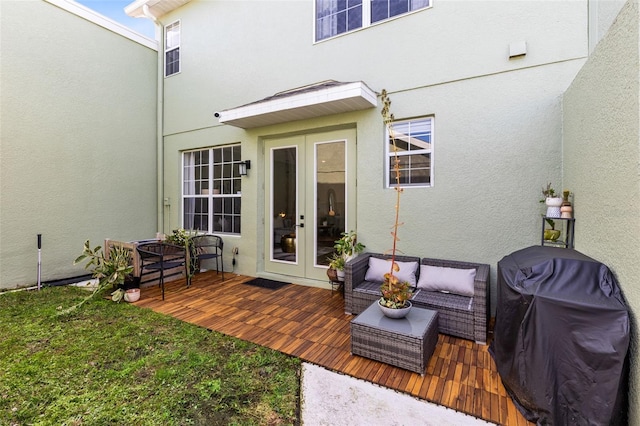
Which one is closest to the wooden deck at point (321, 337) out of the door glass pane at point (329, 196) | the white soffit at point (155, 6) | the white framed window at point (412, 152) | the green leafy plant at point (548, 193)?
the door glass pane at point (329, 196)

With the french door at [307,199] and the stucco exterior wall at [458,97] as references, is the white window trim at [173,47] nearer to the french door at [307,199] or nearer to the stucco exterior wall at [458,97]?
the stucco exterior wall at [458,97]

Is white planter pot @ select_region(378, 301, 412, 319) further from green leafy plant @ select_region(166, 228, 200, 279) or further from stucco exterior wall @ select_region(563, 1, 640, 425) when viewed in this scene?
green leafy plant @ select_region(166, 228, 200, 279)

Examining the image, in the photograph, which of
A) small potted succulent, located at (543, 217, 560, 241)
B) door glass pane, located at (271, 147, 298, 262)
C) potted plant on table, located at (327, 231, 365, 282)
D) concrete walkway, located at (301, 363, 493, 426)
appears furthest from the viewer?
door glass pane, located at (271, 147, 298, 262)

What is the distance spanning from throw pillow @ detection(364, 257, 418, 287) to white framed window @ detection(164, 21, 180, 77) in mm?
6646

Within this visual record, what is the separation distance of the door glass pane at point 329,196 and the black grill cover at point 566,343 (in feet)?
10.2

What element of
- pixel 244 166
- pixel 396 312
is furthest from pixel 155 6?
pixel 396 312

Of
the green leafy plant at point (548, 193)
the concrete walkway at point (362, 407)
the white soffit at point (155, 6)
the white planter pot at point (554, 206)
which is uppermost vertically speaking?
the white soffit at point (155, 6)

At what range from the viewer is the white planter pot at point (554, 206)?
324 cm

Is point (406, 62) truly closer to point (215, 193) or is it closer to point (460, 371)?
point (460, 371)

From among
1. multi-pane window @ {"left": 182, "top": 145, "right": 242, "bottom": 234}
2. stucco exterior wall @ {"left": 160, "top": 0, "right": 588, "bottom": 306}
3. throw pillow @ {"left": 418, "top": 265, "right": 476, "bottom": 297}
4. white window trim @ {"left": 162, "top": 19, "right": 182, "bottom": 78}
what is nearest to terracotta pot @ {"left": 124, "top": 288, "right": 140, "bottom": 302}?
multi-pane window @ {"left": 182, "top": 145, "right": 242, "bottom": 234}

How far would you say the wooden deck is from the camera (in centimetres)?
237

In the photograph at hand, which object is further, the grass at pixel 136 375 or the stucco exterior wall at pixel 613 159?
the grass at pixel 136 375

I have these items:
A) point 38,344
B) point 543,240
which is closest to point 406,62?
point 543,240

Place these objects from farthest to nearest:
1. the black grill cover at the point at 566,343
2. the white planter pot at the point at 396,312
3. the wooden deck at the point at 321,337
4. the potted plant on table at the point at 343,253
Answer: the potted plant on table at the point at 343,253
the white planter pot at the point at 396,312
the wooden deck at the point at 321,337
the black grill cover at the point at 566,343
